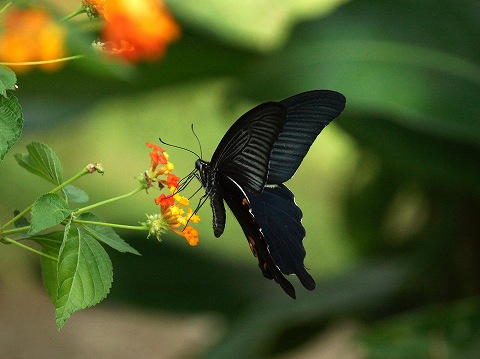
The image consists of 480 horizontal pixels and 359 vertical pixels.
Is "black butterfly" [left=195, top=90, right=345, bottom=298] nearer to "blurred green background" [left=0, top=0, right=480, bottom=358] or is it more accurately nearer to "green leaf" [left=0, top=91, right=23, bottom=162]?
"green leaf" [left=0, top=91, right=23, bottom=162]

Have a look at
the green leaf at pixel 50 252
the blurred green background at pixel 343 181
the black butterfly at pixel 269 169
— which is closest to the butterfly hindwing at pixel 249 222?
the black butterfly at pixel 269 169

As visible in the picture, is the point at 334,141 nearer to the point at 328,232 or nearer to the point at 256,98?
the point at 328,232

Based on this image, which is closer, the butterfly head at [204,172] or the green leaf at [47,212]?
the green leaf at [47,212]

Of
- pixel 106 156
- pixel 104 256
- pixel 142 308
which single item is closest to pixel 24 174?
pixel 106 156

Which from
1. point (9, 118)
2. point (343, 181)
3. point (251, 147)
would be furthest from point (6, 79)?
point (343, 181)

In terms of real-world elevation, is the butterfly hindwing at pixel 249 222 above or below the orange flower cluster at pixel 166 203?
below

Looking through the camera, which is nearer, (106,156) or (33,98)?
(33,98)

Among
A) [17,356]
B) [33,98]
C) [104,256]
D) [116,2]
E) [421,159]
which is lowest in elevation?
[17,356]

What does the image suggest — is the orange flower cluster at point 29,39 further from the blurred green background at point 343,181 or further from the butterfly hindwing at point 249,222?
the blurred green background at point 343,181
